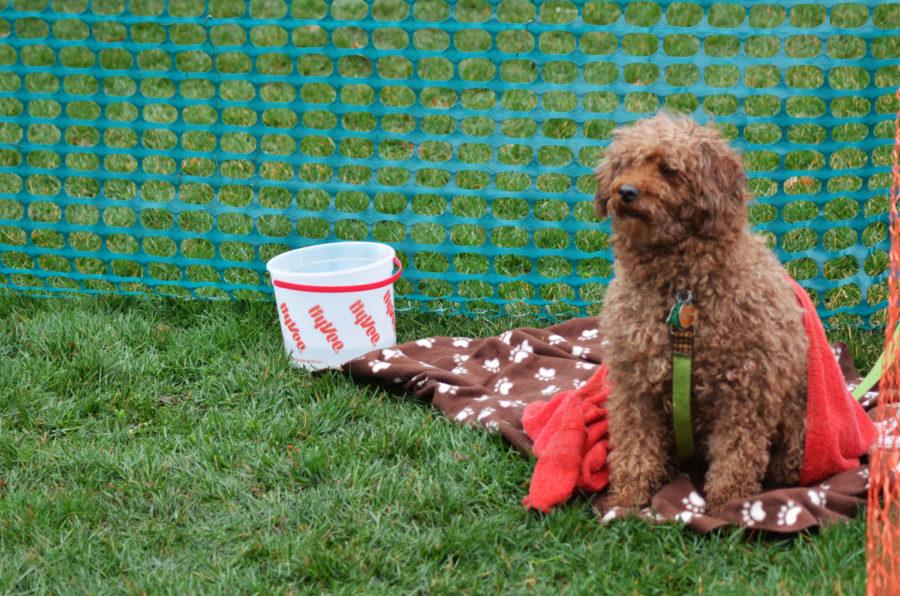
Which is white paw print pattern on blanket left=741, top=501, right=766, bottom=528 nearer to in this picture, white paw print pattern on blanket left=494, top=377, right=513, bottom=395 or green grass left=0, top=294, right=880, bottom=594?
green grass left=0, top=294, right=880, bottom=594

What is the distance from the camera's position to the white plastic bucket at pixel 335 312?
4387 millimetres

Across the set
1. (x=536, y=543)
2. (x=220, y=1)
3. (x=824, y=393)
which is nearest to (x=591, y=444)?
(x=536, y=543)

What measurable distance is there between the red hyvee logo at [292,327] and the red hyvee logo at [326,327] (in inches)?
3.8

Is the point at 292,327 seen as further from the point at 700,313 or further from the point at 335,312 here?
the point at 700,313

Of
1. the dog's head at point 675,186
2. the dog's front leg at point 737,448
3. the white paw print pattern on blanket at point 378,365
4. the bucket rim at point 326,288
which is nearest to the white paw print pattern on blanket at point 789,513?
the dog's front leg at point 737,448

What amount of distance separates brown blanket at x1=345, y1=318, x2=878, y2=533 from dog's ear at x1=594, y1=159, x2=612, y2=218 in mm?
960

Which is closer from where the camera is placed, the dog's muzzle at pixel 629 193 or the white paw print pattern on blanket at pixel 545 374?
the dog's muzzle at pixel 629 193

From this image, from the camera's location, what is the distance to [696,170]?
3.07 meters

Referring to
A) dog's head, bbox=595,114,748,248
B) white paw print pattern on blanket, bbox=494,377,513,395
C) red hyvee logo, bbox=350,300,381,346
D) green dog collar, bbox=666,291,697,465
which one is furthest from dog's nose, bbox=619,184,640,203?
red hyvee logo, bbox=350,300,381,346

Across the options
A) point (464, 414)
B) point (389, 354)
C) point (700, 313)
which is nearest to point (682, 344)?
point (700, 313)

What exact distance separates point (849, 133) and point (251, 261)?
348 centimetres

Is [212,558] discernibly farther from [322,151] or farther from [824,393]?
[322,151]

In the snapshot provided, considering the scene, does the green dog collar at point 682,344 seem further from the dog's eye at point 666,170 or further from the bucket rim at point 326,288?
the bucket rim at point 326,288

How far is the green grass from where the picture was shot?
10.4 ft
